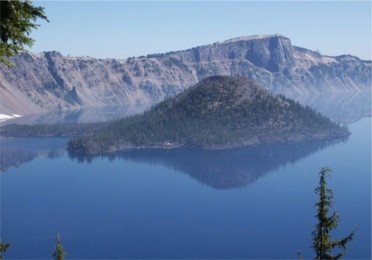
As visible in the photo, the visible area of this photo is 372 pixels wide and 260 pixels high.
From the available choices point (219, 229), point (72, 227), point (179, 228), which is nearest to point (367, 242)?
point (219, 229)

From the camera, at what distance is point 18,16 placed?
59.1 ft

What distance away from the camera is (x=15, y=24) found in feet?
60.1

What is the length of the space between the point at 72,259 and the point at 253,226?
58.8 m

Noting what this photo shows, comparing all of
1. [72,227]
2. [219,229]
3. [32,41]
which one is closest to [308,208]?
[219,229]

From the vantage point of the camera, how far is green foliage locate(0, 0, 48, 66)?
58.2ft

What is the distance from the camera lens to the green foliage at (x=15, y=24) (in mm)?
17734

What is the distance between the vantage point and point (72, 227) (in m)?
171

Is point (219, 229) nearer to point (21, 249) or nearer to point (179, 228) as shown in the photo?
point (179, 228)

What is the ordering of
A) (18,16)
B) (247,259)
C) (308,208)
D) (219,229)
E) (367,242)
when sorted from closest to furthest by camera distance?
(18,16), (247,259), (367,242), (219,229), (308,208)

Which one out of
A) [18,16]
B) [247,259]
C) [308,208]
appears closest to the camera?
[18,16]

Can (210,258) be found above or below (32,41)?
below

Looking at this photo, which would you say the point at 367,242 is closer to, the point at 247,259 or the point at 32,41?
the point at 247,259

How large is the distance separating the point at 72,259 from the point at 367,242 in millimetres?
82733

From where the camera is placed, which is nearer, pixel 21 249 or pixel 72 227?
pixel 21 249
